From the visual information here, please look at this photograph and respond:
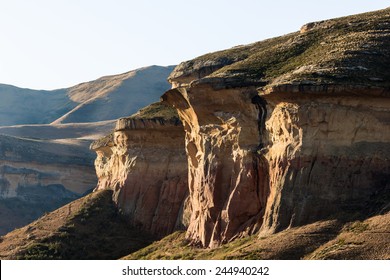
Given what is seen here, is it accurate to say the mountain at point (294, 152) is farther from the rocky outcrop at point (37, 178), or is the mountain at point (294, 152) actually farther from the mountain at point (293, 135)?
the rocky outcrop at point (37, 178)

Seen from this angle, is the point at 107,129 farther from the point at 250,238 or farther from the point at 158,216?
the point at 250,238

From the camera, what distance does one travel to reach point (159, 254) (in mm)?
51781

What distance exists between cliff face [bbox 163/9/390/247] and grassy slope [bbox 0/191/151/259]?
25.9 feet

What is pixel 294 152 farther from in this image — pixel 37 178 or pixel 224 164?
pixel 37 178

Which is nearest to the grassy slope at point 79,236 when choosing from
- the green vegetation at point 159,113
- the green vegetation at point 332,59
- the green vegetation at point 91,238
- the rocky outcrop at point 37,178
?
the green vegetation at point 91,238

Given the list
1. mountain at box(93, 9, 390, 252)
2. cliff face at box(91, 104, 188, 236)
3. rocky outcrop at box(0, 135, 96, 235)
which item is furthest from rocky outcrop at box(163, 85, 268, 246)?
rocky outcrop at box(0, 135, 96, 235)


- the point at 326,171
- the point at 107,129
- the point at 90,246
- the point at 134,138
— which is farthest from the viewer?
the point at 107,129

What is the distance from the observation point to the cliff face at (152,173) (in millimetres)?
62188

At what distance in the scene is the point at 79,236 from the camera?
61.2 metres

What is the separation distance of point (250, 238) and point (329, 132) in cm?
596

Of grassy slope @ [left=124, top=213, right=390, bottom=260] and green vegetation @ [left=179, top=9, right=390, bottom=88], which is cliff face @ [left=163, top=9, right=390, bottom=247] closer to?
green vegetation @ [left=179, top=9, right=390, bottom=88]

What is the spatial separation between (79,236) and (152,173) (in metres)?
6.47

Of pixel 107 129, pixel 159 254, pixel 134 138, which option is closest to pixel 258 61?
pixel 159 254

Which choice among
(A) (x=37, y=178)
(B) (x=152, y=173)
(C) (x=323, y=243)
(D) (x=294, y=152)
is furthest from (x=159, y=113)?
(A) (x=37, y=178)
